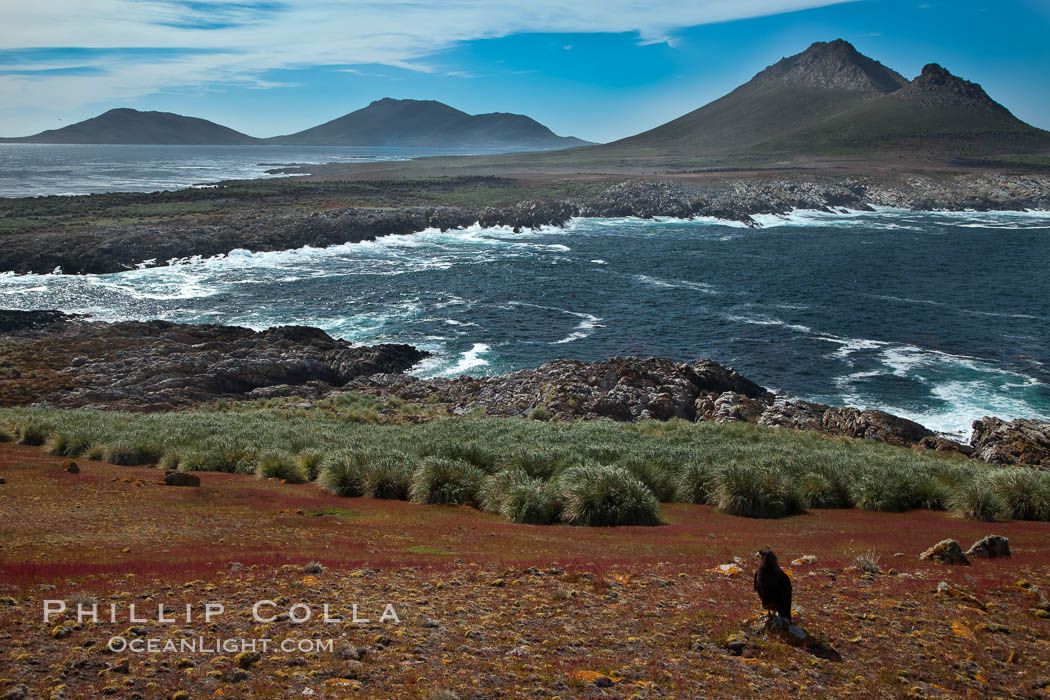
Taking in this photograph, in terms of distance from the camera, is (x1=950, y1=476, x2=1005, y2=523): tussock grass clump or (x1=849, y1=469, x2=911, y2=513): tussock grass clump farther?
(x1=849, y1=469, x2=911, y2=513): tussock grass clump

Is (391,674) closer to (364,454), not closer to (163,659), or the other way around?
(163,659)

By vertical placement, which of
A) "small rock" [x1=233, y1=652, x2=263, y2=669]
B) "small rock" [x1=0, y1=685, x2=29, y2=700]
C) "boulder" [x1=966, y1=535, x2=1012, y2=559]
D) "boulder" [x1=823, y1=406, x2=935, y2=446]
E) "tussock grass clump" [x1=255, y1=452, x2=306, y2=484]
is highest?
"small rock" [x1=0, y1=685, x2=29, y2=700]

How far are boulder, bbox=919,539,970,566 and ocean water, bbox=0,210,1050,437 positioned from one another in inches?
800

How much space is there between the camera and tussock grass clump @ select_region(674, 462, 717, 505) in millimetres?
14180

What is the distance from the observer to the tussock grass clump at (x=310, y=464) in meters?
15.2

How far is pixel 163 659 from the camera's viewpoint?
20.6 ft

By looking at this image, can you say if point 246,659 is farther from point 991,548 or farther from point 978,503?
point 978,503

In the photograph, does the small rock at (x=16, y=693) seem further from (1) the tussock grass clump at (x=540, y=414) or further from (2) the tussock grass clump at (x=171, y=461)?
(1) the tussock grass clump at (x=540, y=414)

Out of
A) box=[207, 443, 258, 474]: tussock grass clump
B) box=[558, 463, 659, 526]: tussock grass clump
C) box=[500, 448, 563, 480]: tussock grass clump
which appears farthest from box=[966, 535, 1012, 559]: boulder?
box=[207, 443, 258, 474]: tussock grass clump

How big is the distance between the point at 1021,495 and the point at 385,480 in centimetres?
1249

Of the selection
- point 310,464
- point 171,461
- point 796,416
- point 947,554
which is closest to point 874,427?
point 796,416

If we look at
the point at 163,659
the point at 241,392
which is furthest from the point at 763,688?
the point at 241,392

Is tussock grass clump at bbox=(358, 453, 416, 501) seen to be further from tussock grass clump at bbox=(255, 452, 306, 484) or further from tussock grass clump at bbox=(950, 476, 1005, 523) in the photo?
tussock grass clump at bbox=(950, 476, 1005, 523)

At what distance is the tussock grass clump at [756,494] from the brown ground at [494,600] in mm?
577
